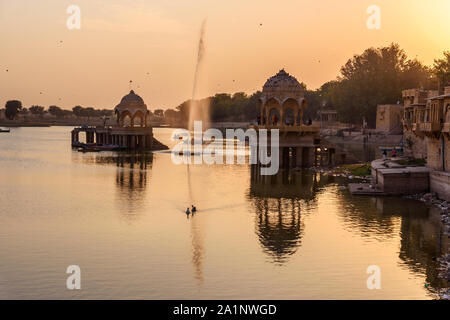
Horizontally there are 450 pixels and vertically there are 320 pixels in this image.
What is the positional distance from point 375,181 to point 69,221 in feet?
97.0

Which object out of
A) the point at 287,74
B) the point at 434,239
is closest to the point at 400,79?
the point at 287,74

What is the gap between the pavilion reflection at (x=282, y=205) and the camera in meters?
35.8

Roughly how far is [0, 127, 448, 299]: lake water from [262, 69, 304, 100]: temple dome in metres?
16.6

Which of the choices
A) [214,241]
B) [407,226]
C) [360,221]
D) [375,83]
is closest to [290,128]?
[360,221]

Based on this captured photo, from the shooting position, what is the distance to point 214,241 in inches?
1427

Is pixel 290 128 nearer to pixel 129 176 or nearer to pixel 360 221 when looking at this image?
pixel 129 176

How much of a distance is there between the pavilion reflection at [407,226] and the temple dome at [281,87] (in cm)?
2511

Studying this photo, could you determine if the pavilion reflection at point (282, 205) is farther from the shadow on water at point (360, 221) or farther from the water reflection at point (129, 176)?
the water reflection at point (129, 176)

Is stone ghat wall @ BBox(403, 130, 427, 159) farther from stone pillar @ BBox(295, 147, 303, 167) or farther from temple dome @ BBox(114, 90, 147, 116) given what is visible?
temple dome @ BBox(114, 90, 147, 116)

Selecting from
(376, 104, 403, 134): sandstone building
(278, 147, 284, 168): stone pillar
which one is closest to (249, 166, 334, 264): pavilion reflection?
(278, 147, 284, 168): stone pillar

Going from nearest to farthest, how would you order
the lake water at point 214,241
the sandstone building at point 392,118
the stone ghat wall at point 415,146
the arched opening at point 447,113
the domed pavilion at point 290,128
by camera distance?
1. the lake water at point 214,241
2. the arched opening at point 447,113
3. the stone ghat wall at point 415,146
4. the domed pavilion at point 290,128
5. the sandstone building at point 392,118

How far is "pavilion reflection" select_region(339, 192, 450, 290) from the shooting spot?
31578 millimetres

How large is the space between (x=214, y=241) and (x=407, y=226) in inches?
529

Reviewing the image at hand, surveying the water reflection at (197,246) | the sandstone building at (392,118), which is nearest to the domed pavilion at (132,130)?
the sandstone building at (392,118)
